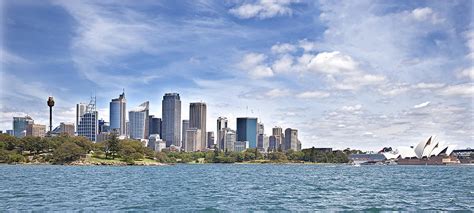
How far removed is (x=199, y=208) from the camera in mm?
44250

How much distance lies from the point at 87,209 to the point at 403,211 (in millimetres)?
24848

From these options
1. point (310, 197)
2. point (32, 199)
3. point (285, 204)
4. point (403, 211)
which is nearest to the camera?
point (403, 211)

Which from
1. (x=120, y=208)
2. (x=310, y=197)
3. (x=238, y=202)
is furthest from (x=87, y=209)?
(x=310, y=197)

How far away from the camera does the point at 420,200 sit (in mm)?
51781

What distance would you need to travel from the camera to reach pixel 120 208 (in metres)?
43.9

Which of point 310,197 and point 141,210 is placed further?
point 310,197

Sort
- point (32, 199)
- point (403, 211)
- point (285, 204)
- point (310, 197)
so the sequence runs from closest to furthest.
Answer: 1. point (403, 211)
2. point (285, 204)
3. point (32, 199)
4. point (310, 197)

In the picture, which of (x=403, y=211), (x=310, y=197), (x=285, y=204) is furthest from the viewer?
(x=310, y=197)

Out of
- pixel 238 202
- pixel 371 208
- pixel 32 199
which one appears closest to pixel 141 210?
pixel 238 202

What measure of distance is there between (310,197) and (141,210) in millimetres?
18816

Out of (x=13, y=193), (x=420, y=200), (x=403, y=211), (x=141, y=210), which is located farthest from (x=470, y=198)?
(x=13, y=193)

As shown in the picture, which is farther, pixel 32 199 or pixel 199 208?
pixel 32 199

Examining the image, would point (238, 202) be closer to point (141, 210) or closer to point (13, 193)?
point (141, 210)

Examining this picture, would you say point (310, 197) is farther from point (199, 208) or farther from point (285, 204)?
point (199, 208)
